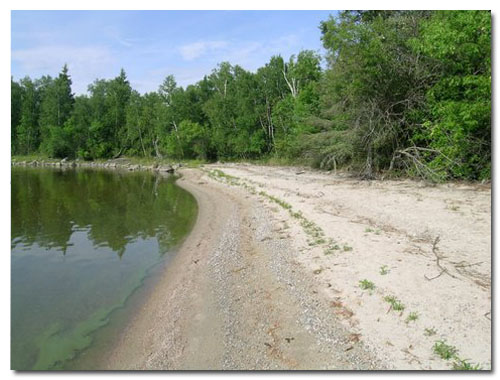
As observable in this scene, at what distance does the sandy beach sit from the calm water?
0.83 m

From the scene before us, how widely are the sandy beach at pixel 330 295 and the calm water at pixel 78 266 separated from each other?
0.83 meters

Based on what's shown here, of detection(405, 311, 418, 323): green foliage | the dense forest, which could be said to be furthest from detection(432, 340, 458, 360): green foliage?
the dense forest

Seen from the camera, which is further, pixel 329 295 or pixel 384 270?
pixel 384 270

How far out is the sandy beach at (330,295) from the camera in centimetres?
525

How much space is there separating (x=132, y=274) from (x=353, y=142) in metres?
15.9

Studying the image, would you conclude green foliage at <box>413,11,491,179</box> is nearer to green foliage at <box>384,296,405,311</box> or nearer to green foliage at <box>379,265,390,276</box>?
green foliage at <box>379,265,390,276</box>

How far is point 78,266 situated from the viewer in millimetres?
11336

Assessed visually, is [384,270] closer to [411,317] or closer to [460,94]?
[411,317]

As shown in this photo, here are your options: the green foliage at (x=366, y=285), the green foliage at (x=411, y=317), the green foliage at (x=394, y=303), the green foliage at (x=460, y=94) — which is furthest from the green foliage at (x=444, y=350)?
the green foliage at (x=460, y=94)

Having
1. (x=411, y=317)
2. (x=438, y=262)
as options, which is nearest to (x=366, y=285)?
(x=411, y=317)

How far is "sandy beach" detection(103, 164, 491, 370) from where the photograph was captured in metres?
5.25

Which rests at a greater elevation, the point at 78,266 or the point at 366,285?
the point at 366,285

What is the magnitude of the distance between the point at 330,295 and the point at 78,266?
843 cm

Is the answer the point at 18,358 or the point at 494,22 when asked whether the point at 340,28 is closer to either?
the point at 494,22
